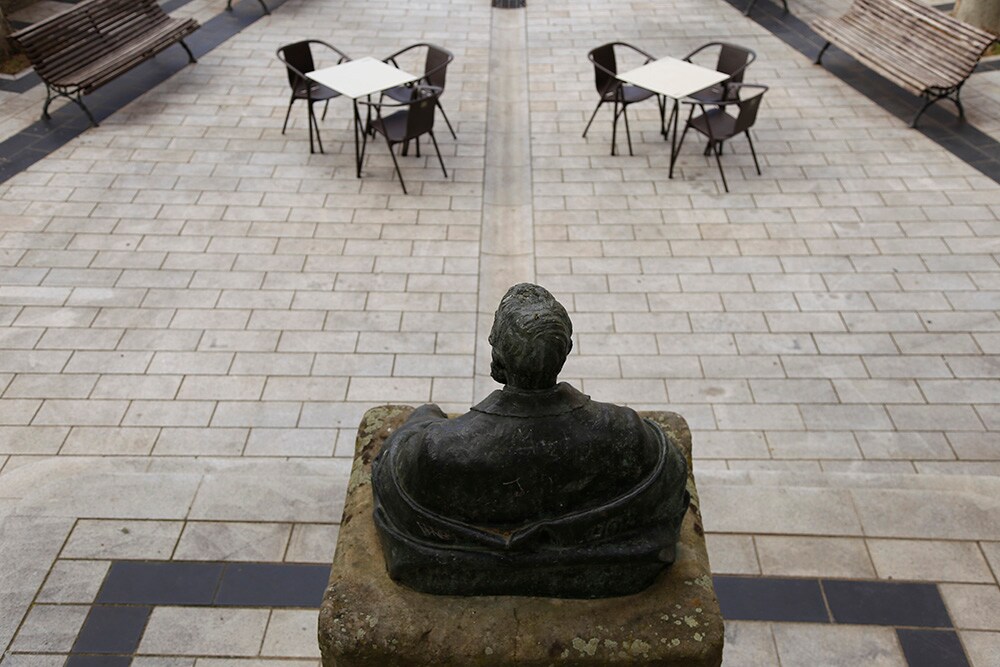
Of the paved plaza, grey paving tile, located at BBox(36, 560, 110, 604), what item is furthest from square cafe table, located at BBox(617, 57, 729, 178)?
grey paving tile, located at BBox(36, 560, 110, 604)

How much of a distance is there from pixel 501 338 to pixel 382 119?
5.57 meters

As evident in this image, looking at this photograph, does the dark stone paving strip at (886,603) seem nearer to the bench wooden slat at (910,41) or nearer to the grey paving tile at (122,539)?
the grey paving tile at (122,539)

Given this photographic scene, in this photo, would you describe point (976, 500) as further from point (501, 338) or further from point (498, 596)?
point (501, 338)

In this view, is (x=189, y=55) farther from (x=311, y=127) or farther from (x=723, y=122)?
(x=723, y=122)

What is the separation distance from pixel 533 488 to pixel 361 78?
6054 millimetres

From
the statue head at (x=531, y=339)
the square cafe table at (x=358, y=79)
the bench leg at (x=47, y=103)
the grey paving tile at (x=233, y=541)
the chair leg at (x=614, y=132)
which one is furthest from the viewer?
the bench leg at (x=47, y=103)

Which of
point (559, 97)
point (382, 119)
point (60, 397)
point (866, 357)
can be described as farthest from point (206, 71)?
point (866, 357)

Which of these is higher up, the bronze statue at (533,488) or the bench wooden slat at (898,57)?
the bronze statue at (533,488)

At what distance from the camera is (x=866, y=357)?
5.45m

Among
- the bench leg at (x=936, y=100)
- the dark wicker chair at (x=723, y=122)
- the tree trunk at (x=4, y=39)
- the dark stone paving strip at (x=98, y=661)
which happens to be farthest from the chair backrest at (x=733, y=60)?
the tree trunk at (x=4, y=39)

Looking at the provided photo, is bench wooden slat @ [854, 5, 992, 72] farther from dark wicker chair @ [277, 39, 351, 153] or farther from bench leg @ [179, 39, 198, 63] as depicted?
bench leg @ [179, 39, 198, 63]

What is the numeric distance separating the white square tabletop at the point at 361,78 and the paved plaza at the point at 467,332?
27.6 inches

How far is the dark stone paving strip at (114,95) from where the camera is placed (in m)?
7.75

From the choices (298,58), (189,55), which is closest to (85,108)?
(189,55)
